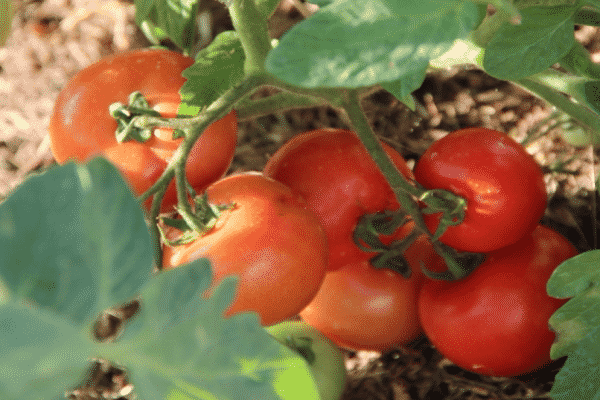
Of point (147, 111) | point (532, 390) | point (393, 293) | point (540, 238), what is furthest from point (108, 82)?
point (532, 390)

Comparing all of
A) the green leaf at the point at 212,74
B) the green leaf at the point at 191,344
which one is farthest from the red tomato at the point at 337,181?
the green leaf at the point at 191,344

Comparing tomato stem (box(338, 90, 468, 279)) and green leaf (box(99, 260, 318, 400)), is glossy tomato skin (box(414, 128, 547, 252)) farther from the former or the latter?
green leaf (box(99, 260, 318, 400))

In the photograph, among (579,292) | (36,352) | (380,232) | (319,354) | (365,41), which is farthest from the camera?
(319,354)

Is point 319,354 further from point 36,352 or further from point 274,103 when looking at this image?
point 36,352

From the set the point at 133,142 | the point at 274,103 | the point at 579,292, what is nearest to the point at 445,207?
the point at 579,292

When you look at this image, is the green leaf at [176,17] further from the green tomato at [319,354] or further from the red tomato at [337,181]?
the green tomato at [319,354]

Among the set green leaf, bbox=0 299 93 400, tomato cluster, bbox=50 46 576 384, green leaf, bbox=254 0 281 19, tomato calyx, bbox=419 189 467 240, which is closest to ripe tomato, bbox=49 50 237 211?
tomato cluster, bbox=50 46 576 384
